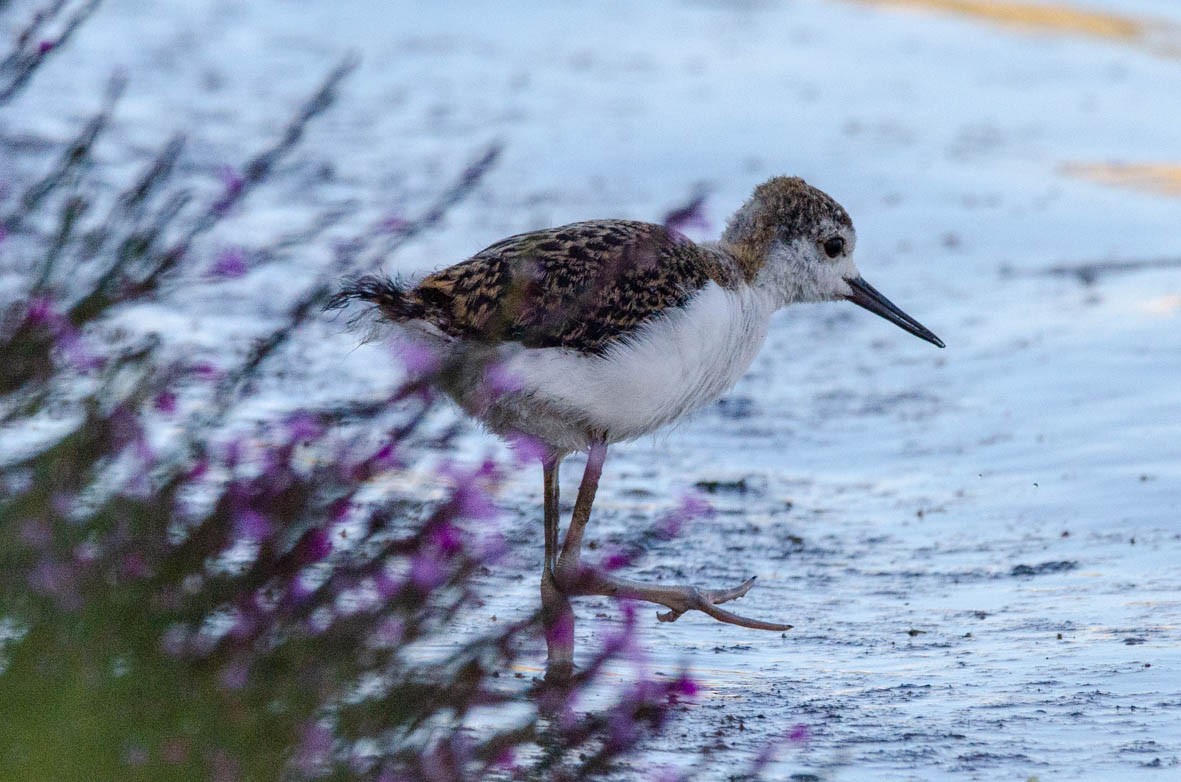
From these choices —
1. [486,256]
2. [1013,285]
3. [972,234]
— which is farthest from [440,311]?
[972,234]

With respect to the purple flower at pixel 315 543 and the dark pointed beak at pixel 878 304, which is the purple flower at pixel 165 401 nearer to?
the purple flower at pixel 315 543

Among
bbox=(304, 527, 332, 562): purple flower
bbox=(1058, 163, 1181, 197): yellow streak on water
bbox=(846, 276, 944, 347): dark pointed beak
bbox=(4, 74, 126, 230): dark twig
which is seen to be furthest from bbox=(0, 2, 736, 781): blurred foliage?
bbox=(1058, 163, 1181, 197): yellow streak on water

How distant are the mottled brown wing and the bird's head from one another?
0.45 m

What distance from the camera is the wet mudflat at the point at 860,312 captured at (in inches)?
197

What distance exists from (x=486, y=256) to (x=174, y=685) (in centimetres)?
247

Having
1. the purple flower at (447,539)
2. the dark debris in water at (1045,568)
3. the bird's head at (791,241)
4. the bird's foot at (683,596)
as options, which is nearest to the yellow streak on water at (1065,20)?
the dark debris in water at (1045,568)

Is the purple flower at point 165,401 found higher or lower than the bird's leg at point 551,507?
higher

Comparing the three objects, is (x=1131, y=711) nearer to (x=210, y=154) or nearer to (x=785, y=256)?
(x=785, y=256)

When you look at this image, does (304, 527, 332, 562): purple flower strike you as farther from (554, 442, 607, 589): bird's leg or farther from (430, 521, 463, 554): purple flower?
(554, 442, 607, 589): bird's leg

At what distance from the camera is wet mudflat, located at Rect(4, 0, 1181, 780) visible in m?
5.01

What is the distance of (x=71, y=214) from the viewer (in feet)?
9.87

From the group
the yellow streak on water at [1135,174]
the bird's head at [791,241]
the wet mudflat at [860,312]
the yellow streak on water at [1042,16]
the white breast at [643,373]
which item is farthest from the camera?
the yellow streak on water at [1042,16]

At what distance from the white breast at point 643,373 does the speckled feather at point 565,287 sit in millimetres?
42

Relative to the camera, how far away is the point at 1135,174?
12.2 metres
